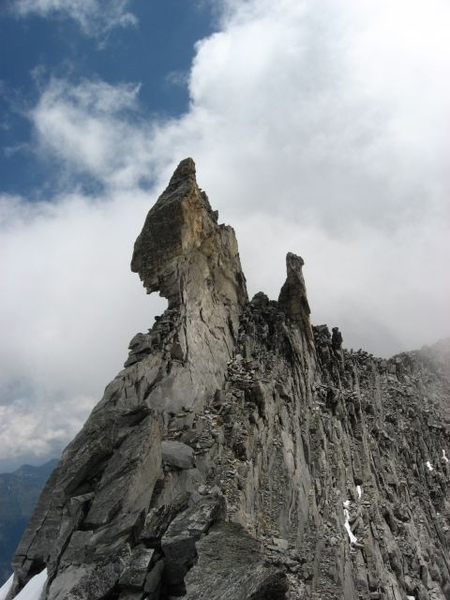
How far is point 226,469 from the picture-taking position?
26.6 metres

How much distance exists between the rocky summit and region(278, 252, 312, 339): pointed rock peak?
0.67 feet

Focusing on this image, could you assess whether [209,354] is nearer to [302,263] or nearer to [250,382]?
[250,382]

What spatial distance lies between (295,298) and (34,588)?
1318 inches

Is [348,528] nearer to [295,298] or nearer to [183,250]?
[295,298]

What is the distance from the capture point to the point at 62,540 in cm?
1822

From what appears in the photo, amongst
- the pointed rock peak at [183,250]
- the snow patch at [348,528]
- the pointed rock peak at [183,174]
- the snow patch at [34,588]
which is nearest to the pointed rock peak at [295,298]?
the pointed rock peak at [183,250]

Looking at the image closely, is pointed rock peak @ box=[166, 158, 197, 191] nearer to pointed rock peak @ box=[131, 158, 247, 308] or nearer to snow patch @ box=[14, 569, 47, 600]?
pointed rock peak @ box=[131, 158, 247, 308]

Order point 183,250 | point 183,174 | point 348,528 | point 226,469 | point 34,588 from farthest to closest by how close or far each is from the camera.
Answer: point 183,174, point 183,250, point 348,528, point 226,469, point 34,588

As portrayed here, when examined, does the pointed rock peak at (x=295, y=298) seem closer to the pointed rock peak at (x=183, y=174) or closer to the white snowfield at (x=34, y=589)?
the pointed rock peak at (x=183, y=174)

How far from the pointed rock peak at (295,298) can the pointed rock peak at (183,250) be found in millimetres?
6380

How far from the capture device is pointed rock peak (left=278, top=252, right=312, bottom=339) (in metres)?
45.7

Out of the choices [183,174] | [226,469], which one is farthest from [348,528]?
[183,174]

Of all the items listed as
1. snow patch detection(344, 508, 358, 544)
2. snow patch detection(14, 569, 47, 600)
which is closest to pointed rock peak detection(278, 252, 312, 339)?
snow patch detection(344, 508, 358, 544)

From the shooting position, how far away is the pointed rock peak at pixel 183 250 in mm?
36938
